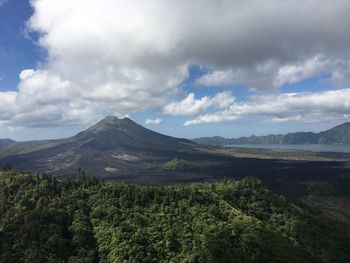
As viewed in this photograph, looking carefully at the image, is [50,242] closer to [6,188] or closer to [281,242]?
[6,188]

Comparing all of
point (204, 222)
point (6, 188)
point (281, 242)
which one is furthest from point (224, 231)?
point (6, 188)

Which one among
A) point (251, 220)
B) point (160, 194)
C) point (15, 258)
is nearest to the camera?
point (15, 258)

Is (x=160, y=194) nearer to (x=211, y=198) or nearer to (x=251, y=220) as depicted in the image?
(x=211, y=198)

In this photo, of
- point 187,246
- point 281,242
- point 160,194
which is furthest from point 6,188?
point 281,242

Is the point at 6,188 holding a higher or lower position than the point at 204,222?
higher

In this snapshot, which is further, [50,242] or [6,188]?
[6,188]

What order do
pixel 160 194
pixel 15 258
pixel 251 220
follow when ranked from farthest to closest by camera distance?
pixel 160 194 → pixel 251 220 → pixel 15 258
